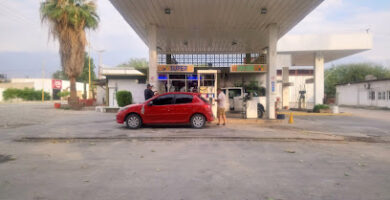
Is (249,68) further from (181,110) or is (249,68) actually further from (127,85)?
(127,85)

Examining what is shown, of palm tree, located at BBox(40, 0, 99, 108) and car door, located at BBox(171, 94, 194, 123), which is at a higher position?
palm tree, located at BBox(40, 0, 99, 108)

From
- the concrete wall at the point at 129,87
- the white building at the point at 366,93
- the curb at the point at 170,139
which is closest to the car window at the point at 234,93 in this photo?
the concrete wall at the point at 129,87

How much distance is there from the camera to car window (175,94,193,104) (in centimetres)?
1016

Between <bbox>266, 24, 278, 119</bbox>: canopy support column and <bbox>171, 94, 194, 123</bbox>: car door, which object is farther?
<bbox>266, 24, 278, 119</bbox>: canopy support column

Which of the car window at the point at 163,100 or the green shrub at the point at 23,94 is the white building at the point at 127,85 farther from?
the green shrub at the point at 23,94

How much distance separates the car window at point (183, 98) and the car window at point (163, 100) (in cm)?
29

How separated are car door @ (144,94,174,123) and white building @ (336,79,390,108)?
866 inches

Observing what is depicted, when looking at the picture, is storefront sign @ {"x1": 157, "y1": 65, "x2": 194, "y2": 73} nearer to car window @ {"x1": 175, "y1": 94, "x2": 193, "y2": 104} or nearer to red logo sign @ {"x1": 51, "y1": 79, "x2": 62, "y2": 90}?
car window @ {"x1": 175, "y1": 94, "x2": 193, "y2": 104}

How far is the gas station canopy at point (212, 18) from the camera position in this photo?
1096 cm

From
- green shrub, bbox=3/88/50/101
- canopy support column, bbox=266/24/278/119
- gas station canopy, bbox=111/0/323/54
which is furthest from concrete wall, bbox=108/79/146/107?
green shrub, bbox=3/88/50/101

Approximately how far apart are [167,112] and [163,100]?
1.79ft

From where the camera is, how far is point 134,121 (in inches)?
393

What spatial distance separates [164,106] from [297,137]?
5309 millimetres

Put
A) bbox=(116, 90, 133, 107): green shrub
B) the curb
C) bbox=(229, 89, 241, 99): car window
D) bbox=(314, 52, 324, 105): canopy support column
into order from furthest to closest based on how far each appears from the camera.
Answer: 1. bbox=(314, 52, 324, 105): canopy support column
2. bbox=(116, 90, 133, 107): green shrub
3. bbox=(229, 89, 241, 99): car window
4. the curb
